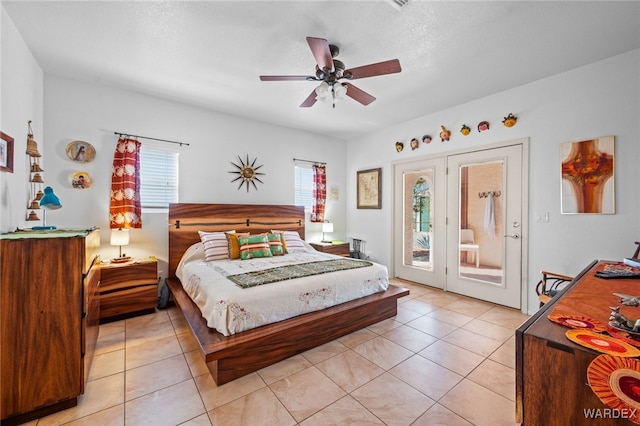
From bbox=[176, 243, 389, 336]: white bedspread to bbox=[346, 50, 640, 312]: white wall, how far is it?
79.7 inches

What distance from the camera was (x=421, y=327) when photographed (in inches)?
115

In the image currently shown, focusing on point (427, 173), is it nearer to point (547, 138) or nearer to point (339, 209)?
point (547, 138)

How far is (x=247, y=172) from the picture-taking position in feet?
14.4

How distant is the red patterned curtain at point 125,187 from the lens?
3.27m

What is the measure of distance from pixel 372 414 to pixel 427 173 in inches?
142

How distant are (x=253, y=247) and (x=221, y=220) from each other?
89 centimetres

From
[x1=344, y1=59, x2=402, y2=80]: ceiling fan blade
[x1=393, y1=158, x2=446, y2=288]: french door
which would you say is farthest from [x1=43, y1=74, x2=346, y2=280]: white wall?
[x1=344, y1=59, x2=402, y2=80]: ceiling fan blade

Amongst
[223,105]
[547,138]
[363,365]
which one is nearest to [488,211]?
[547,138]

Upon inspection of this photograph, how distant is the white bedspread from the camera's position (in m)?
2.11

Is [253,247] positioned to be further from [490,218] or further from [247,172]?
[490,218]

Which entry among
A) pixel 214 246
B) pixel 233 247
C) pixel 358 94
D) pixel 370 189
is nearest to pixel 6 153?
pixel 214 246

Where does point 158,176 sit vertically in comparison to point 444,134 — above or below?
below

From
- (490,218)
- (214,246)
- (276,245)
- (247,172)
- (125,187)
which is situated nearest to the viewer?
(125,187)

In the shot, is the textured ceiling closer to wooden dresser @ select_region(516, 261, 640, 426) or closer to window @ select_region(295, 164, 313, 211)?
window @ select_region(295, 164, 313, 211)
